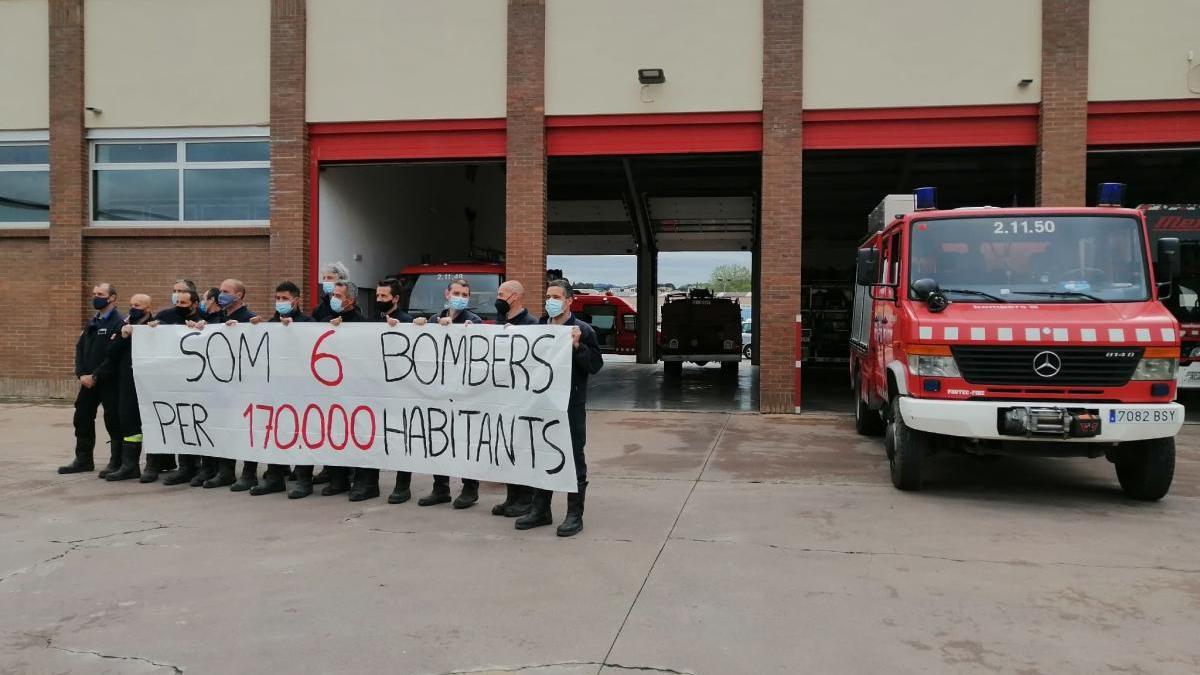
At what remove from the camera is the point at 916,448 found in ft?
25.7

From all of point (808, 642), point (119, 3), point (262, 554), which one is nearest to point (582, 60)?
point (119, 3)

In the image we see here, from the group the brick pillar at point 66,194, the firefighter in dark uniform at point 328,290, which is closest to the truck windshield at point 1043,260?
the firefighter in dark uniform at point 328,290

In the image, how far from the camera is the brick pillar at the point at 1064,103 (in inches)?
512

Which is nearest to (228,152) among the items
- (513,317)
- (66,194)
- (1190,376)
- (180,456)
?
(66,194)

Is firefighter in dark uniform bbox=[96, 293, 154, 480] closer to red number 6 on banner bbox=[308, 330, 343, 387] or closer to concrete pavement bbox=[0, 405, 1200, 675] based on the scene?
concrete pavement bbox=[0, 405, 1200, 675]

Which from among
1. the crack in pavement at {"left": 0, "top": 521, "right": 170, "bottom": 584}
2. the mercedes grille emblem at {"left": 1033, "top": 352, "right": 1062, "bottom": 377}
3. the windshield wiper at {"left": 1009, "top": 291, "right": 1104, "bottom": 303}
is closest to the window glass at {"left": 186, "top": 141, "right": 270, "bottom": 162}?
the crack in pavement at {"left": 0, "top": 521, "right": 170, "bottom": 584}

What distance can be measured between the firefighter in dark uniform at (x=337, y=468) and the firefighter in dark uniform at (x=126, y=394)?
1819 millimetres

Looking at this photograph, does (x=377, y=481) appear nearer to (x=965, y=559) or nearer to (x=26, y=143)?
(x=965, y=559)

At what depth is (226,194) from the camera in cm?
1518

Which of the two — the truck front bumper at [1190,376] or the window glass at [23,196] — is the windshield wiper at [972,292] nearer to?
the truck front bumper at [1190,376]

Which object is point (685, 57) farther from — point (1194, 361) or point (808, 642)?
point (808, 642)

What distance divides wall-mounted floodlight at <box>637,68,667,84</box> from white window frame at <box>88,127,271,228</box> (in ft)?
21.2

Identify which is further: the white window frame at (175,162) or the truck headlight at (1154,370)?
the white window frame at (175,162)

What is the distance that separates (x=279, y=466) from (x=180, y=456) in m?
1.24
